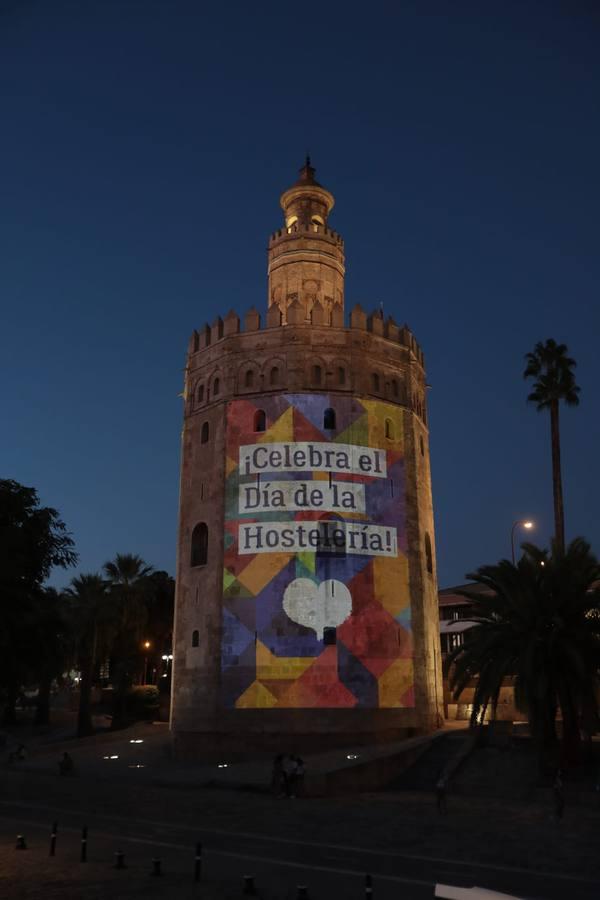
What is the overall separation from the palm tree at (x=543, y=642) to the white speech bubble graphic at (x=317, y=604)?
27.3 feet

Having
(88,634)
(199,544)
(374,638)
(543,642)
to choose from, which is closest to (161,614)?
(88,634)

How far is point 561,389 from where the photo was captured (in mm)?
45875

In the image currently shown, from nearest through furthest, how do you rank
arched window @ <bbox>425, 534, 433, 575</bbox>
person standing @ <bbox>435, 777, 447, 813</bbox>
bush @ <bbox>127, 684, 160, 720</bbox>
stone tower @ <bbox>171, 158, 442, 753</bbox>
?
person standing @ <bbox>435, 777, 447, 813</bbox>, stone tower @ <bbox>171, 158, 442, 753</bbox>, arched window @ <bbox>425, 534, 433, 575</bbox>, bush @ <bbox>127, 684, 160, 720</bbox>

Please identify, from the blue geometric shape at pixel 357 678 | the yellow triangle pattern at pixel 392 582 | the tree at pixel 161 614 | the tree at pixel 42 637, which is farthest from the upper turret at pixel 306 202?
the tree at pixel 42 637

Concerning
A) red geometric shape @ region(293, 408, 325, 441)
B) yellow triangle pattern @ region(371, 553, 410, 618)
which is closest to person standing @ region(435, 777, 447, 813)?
yellow triangle pattern @ region(371, 553, 410, 618)

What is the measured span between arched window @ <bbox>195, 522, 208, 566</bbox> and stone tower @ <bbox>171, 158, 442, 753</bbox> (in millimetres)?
93

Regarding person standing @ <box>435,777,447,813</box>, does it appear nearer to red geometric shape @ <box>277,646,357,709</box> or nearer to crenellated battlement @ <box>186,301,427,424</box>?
red geometric shape @ <box>277,646,357,709</box>

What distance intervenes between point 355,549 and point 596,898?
81.4 ft

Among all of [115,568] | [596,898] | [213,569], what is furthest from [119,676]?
[596,898]

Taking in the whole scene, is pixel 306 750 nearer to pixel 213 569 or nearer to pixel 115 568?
pixel 213 569

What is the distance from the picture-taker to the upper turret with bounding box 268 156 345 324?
45312 mm

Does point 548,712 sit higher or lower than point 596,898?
higher

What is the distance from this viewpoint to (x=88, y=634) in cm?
4891

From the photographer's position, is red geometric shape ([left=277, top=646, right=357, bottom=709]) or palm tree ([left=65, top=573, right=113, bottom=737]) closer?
red geometric shape ([left=277, top=646, right=357, bottom=709])
